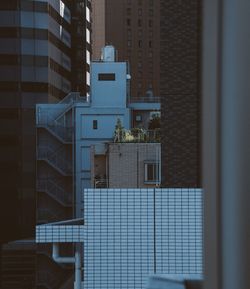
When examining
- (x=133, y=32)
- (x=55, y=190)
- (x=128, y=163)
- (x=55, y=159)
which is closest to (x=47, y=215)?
(x=55, y=190)

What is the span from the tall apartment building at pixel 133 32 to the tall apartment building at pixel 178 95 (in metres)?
72.7

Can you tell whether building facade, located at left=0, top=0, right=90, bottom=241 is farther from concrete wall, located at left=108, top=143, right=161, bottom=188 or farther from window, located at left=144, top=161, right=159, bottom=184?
window, located at left=144, top=161, right=159, bottom=184

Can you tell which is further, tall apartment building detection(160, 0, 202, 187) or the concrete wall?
the concrete wall

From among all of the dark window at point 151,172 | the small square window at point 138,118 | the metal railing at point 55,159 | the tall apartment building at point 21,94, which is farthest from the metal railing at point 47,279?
the dark window at point 151,172

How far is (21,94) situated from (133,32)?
2070 inches

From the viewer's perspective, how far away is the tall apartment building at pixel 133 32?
8288 centimetres

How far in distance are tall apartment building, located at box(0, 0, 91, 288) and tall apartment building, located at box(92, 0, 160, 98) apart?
152 ft

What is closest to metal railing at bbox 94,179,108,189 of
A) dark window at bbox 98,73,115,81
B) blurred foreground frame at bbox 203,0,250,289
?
dark window at bbox 98,73,115,81

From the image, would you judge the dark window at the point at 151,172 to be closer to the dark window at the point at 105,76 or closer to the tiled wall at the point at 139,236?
the dark window at the point at 105,76

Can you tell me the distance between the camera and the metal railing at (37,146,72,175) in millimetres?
28809

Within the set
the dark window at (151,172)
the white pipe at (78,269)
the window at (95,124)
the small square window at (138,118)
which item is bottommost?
the white pipe at (78,269)

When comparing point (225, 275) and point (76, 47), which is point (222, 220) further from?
point (76, 47)

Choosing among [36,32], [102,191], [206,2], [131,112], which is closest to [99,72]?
[131,112]

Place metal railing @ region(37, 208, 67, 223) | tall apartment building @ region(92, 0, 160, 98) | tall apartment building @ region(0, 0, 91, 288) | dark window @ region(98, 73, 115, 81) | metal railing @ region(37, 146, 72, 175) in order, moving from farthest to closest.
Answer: tall apartment building @ region(92, 0, 160, 98), tall apartment building @ region(0, 0, 91, 288), dark window @ region(98, 73, 115, 81), metal railing @ region(37, 208, 67, 223), metal railing @ region(37, 146, 72, 175)
